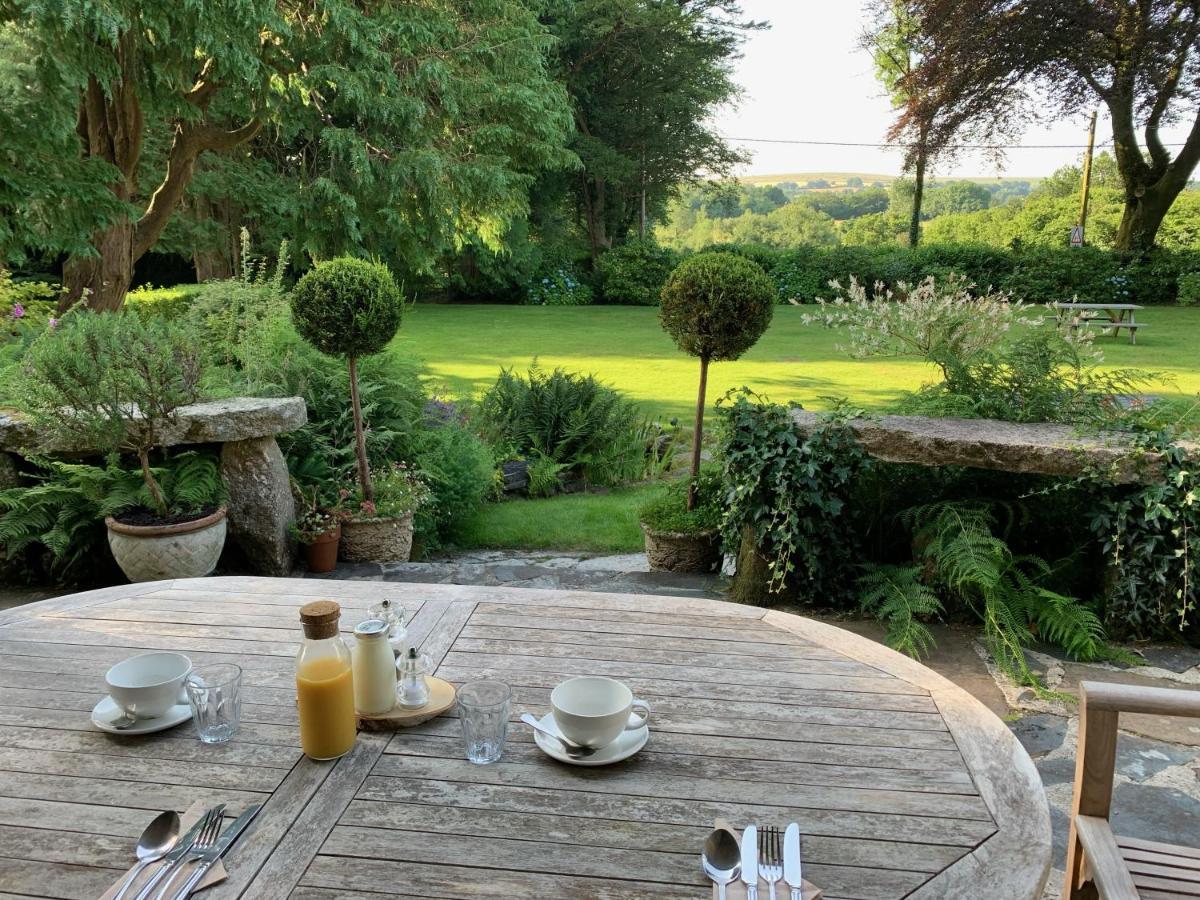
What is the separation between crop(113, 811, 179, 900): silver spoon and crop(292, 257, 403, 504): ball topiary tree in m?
3.14

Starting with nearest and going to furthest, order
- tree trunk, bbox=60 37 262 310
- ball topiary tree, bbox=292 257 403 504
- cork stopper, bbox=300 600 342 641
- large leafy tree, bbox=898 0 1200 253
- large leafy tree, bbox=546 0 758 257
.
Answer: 1. cork stopper, bbox=300 600 342 641
2. ball topiary tree, bbox=292 257 403 504
3. tree trunk, bbox=60 37 262 310
4. large leafy tree, bbox=898 0 1200 253
5. large leafy tree, bbox=546 0 758 257

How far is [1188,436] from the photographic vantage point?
128 inches

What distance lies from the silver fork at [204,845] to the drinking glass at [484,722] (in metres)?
0.36

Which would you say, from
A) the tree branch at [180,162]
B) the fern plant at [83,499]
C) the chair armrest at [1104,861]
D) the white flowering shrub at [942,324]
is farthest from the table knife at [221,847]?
the tree branch at [180,162]

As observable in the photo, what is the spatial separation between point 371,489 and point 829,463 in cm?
238

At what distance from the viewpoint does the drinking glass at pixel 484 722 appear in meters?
1.29

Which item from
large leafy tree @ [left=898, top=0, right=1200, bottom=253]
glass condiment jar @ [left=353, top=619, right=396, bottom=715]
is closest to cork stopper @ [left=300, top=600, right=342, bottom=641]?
glass condiment jar @ [left=353, top=619, right=396, bottom=715]

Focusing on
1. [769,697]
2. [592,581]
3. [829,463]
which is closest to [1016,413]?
[829,463]

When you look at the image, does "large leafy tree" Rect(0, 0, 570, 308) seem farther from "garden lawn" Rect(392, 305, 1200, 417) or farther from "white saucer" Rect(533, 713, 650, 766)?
"white saucer" Rect(533, 713, 650, 766)

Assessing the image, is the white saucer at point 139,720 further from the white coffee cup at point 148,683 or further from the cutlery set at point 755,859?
the cutlery set at point 755,859

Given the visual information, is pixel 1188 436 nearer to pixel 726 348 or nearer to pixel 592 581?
pixel 726 348

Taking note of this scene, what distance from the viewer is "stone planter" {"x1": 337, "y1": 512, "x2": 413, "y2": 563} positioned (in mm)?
4277

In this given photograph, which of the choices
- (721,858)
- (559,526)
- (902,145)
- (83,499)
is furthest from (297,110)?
(902,145)

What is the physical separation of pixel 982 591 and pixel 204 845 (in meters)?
3.01
